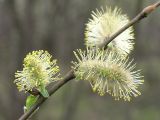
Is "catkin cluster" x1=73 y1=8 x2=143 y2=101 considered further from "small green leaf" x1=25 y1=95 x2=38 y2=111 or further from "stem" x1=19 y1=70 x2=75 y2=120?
"small green leaf" x1=25 y1=95 x2=38 y2=111

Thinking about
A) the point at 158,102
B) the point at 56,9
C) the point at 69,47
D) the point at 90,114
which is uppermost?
the point at 56,9

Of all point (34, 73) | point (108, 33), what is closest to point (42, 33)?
point (108, 33)

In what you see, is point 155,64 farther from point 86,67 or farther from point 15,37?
point 86,67

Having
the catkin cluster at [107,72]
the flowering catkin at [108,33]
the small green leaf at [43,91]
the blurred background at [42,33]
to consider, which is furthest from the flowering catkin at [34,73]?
the blurred background at [42,33]

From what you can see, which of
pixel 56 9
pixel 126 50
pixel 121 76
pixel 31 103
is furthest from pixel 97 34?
pixel 56 9

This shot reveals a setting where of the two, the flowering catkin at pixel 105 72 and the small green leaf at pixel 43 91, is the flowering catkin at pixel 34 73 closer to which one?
the small green leaf at pixel 43 91

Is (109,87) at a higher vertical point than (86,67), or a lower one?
lower
